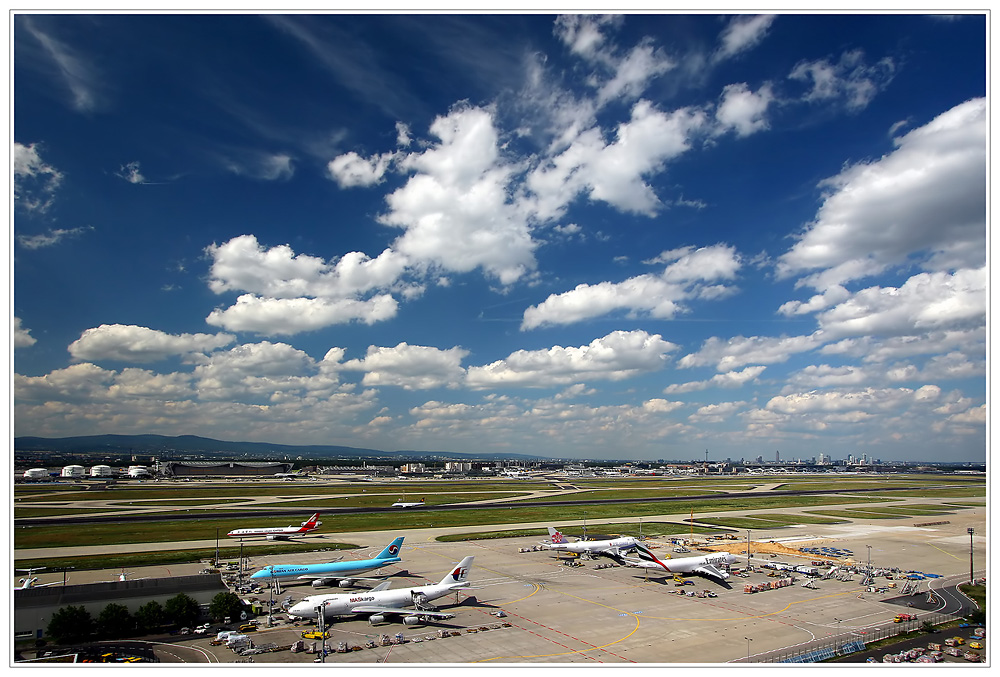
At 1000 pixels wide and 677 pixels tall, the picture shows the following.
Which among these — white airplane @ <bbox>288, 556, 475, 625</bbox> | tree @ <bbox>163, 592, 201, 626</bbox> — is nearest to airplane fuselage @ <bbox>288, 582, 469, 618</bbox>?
white airplane @ <bbox>288, 556, 475, 625</bbox>

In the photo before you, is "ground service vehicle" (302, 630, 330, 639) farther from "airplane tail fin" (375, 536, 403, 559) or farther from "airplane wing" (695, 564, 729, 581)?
"airplane wing" (695, 564, 729, 581)

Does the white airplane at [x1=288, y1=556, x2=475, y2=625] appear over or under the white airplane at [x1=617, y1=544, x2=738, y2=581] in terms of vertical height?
over

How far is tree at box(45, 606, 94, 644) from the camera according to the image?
45125 millimetres

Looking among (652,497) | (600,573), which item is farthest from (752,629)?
(652,497)

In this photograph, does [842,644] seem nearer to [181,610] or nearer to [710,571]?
[710,571]

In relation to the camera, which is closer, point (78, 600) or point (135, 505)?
point (78, 600)

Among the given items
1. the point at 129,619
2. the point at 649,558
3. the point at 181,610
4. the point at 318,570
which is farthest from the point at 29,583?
the point at 649,558

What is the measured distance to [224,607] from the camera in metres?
51.0

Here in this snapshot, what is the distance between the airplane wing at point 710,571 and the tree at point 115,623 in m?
61.4

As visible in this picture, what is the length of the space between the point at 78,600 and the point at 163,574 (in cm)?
1687

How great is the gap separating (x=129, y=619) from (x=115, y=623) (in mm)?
978

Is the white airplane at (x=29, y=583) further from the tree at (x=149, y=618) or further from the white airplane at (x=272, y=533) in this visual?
the white airplane at (x=272, y=533)

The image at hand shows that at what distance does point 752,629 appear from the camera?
51375 mm

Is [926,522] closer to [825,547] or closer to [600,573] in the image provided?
[825,547]
